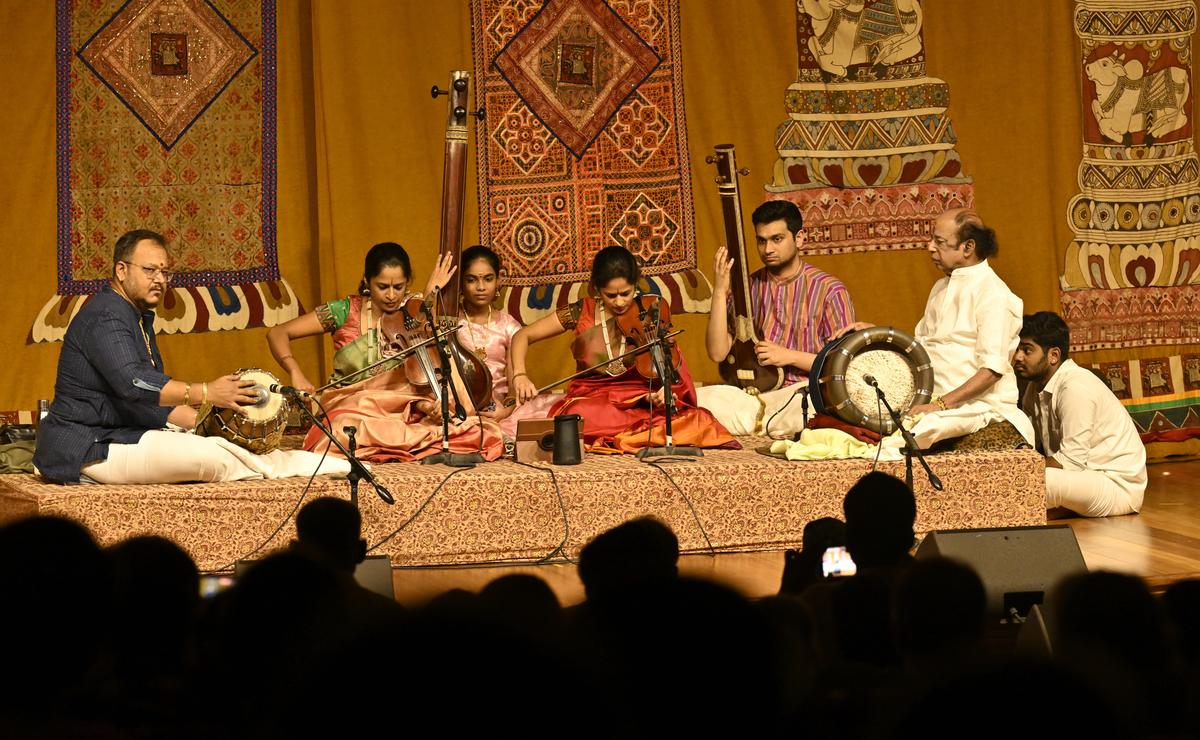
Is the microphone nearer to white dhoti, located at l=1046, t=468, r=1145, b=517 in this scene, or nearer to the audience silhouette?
the audience silhouette

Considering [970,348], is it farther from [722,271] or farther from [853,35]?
[853,35]

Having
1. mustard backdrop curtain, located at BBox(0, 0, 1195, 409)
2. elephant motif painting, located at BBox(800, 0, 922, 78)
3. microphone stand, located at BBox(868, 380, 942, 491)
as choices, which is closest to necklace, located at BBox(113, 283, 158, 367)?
mustard backdrop curtain, located at BBox(0, 0, 1195, 409)

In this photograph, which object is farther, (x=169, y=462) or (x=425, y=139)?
(x=425, y=139)

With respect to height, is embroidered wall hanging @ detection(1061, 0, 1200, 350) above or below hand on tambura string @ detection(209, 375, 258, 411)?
above

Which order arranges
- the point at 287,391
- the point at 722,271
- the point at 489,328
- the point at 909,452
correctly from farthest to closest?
the point at 489,328 < the point at 722,271 < the point at 909,452 < the point at 287,391

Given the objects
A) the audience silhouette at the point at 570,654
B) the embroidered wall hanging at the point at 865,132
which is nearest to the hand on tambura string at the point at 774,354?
the embroidered wall hanging at the point at 865,132

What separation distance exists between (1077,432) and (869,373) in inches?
50.2

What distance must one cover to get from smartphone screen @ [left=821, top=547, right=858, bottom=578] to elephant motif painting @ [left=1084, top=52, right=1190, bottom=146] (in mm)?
5792

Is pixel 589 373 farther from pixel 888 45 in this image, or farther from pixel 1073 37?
pixel 1073 37

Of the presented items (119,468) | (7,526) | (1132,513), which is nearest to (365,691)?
(7,526)

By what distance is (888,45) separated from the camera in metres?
7.76

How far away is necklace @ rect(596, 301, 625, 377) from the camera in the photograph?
5887 millimetres

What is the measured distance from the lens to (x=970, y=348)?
19.5ft

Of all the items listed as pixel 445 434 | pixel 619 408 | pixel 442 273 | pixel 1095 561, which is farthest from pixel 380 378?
pixel 1095 561
